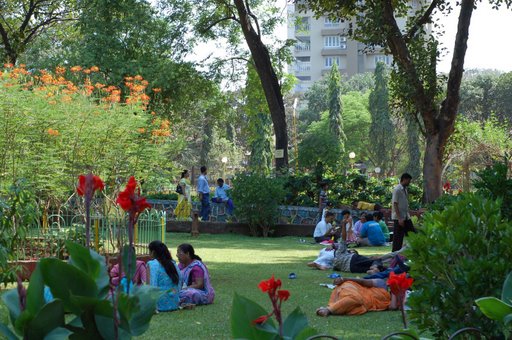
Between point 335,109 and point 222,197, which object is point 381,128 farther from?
point 222,197

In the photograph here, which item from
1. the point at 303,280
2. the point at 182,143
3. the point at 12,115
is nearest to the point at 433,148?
the point at 182,143

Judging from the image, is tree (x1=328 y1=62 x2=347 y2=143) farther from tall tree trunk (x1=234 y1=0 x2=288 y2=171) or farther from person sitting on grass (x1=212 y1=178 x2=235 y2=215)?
person sitting on grass (x1=212 y1=178 x2=235 y2=215)

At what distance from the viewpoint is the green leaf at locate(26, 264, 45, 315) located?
2.62 m

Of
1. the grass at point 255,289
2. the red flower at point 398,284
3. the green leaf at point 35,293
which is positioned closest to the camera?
the green leaf at point 35,293

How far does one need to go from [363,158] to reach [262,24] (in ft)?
138

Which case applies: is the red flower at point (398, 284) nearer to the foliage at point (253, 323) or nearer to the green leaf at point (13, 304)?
the foliage at point (253, 323)

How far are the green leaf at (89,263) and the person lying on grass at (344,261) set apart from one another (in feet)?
30.5

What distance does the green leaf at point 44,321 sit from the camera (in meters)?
A: 2.56

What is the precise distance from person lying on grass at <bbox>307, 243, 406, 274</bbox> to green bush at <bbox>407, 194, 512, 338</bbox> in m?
6.36

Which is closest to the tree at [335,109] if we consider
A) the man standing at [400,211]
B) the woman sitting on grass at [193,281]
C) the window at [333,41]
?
the window at [333,41]

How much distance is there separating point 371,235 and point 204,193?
20.2 ft

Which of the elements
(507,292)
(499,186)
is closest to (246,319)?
(507,292)

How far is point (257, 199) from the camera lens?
21328mm

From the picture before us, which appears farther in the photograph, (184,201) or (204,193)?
(184,201)
